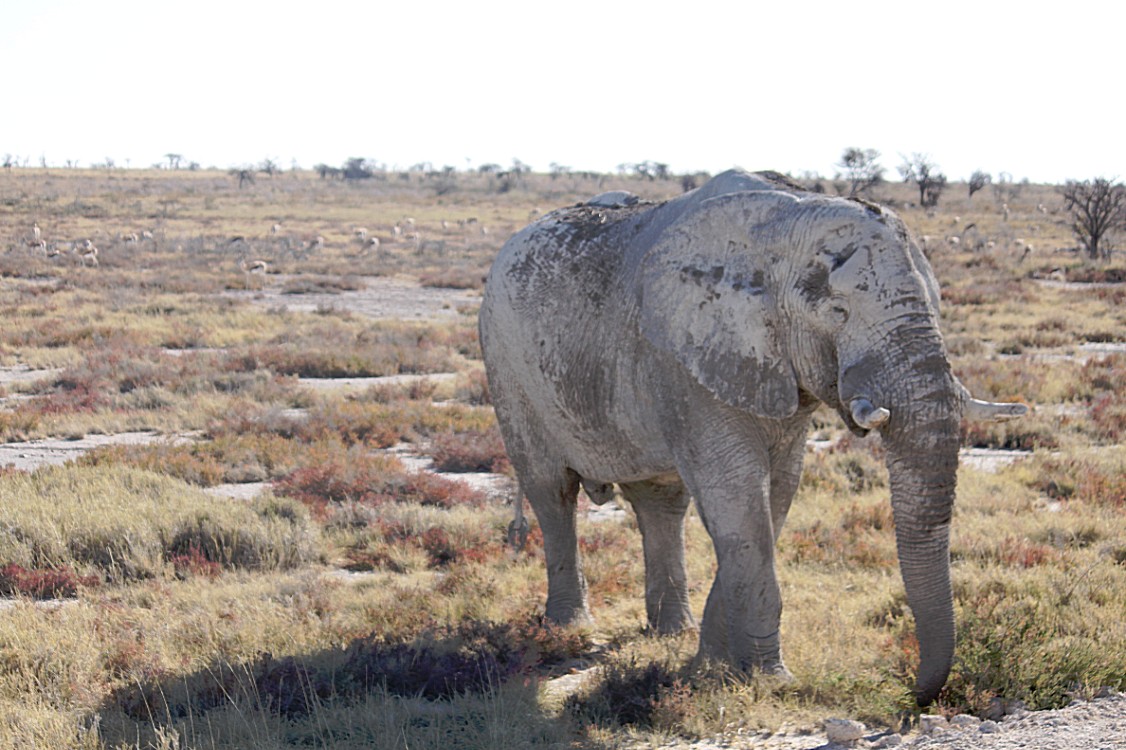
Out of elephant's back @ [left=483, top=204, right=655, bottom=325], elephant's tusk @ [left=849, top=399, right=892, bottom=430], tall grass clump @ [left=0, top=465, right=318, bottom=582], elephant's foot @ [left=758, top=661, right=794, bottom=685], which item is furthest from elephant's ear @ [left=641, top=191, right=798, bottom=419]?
tall grass clump @ [left=0, top=465, right=318, bottom=582]

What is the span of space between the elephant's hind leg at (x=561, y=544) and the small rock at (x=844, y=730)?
7.80ft

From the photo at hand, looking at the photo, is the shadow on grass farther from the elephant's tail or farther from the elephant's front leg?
the elephant's tail

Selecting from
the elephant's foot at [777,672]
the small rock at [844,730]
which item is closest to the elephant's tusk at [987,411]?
the small rock at [844,730]

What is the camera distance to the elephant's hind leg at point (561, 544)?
22.4 feet

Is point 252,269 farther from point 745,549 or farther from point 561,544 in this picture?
point 745,549

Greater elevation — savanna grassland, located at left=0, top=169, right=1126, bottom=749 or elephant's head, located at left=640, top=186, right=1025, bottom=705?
elephant's head, located at left=640, top=186, right=1025, bottom=705

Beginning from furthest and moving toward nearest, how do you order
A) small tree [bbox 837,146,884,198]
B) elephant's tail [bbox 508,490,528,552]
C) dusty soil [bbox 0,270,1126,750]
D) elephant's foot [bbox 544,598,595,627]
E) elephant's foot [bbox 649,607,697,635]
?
small tree [bbox 837,146,884,198] → elephant's tail [bbox 508,490,528,552] → elephant's foot [bbox 544,598,595,627] → elephant's foot [bbox 649,607,697,635] → dusty soil [bbox 0,270,1126,750]

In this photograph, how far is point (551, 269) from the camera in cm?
632

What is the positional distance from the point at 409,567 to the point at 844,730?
4296 millimetres

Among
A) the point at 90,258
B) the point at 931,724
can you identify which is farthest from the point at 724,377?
the point at 90,258

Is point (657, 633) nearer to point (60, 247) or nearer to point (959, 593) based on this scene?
point (959, 593)

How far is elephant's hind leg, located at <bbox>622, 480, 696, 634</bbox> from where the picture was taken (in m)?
6.64

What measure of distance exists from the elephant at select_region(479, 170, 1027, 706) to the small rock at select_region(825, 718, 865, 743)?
35cm

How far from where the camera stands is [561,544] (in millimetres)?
6934
